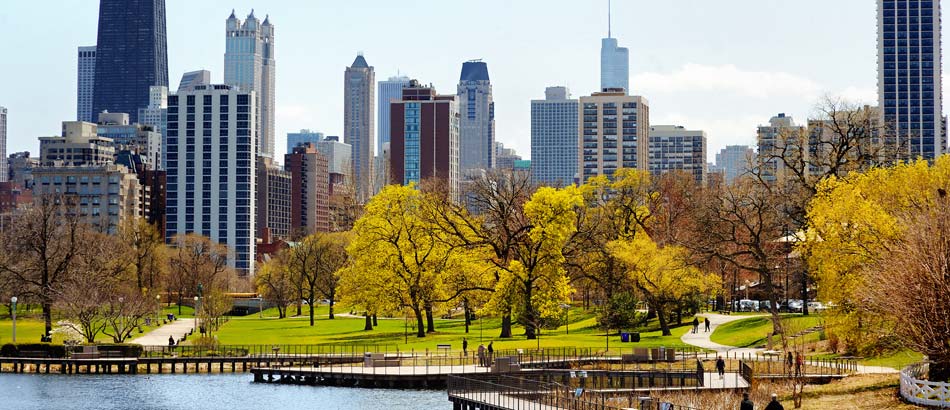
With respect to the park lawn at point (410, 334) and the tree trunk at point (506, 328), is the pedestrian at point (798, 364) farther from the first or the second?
the tree trunk at point (506, 328)

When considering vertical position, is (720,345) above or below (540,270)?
below

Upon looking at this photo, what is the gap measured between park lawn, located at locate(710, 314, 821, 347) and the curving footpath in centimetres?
89

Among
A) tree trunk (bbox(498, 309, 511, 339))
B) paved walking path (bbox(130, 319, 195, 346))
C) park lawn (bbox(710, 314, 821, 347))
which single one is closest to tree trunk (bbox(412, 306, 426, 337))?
tree trunk (bbox(498, 309, 511, 339))

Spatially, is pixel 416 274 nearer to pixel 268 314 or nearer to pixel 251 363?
pixel 251 363

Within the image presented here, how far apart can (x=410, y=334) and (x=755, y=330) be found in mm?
28259

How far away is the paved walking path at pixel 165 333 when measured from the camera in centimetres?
10319

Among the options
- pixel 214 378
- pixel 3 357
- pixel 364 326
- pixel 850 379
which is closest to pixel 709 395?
pixel 850 379

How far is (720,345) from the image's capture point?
86.0 m

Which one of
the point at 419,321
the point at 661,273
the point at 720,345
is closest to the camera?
the point at 720,345

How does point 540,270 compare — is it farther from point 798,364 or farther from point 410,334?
point 798,364

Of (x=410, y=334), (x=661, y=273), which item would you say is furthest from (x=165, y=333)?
(x=661, y=273)

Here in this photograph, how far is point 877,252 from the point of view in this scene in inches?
2365

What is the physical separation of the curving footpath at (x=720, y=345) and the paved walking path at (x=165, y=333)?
3874 cm

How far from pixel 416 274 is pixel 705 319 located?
21.3 m
